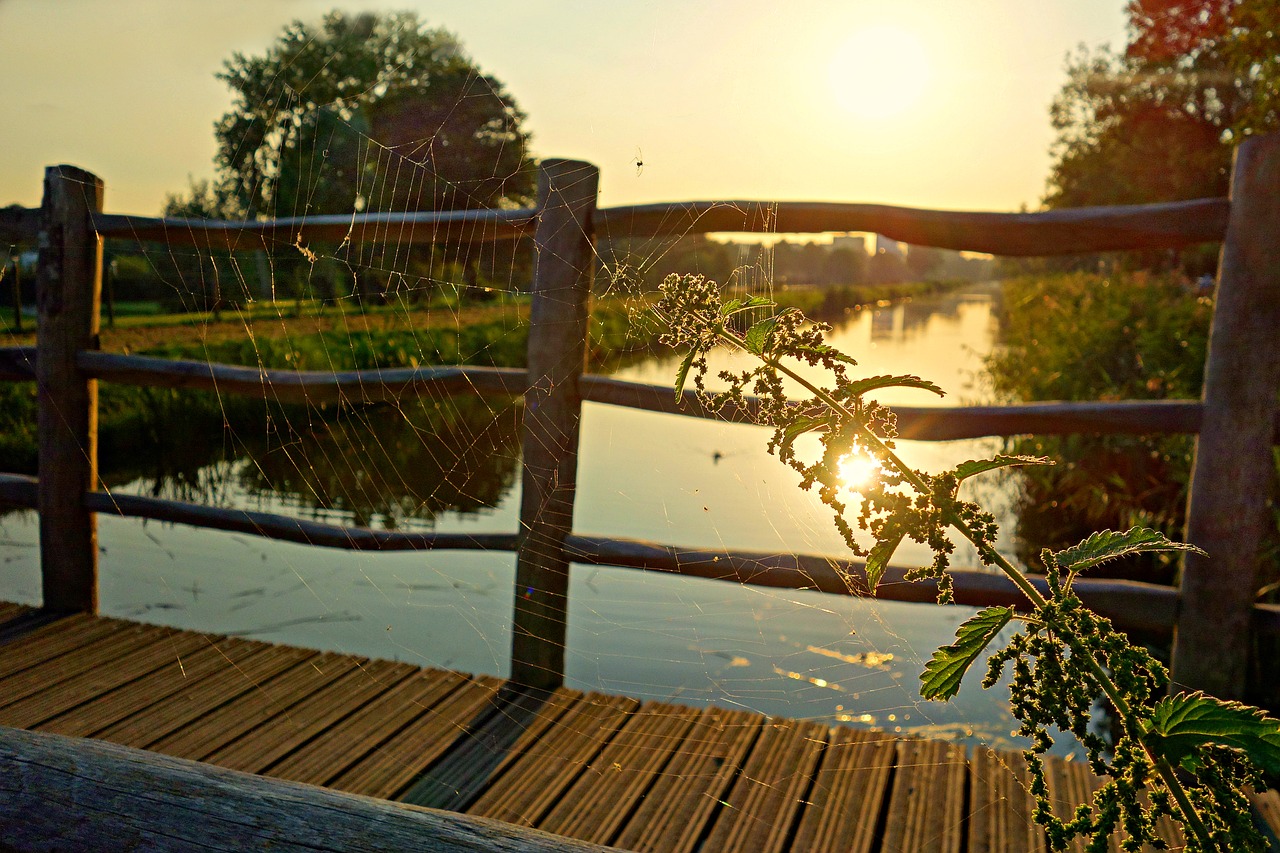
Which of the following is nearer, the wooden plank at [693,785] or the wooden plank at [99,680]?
the wooden plank at [693,785]

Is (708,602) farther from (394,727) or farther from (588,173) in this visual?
(588,173)

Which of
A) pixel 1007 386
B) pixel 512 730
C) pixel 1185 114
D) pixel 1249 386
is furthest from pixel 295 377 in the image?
pixel 1185 114

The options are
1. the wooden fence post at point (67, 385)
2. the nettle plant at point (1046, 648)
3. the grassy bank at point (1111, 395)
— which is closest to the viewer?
the nettle plant at point (1046, 648)

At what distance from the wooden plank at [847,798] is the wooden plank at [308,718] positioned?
4.01ft

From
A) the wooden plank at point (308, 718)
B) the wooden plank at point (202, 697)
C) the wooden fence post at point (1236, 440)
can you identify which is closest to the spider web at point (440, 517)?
the wooden plank at point (308, 718)

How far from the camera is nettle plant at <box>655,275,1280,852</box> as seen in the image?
1.77 ft

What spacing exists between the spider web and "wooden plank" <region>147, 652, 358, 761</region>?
357 mm

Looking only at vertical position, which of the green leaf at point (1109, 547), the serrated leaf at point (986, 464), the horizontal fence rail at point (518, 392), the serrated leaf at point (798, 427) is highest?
the serrated leaf at point (798, 427)

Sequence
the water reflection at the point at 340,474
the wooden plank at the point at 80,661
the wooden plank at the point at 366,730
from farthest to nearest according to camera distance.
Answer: the water reflection at the point at 340,474, the wooden plank at the point at 80,661, the wooden plank at the point at 366,730

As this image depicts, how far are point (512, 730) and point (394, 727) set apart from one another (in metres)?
0.30

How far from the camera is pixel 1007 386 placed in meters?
8.45

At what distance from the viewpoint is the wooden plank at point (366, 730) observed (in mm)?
2068

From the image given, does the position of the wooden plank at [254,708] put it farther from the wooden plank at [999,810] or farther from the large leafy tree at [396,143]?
the wooden plank at [999,810]

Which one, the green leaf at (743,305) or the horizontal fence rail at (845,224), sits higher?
the horizontal fence rail at (845,224)
